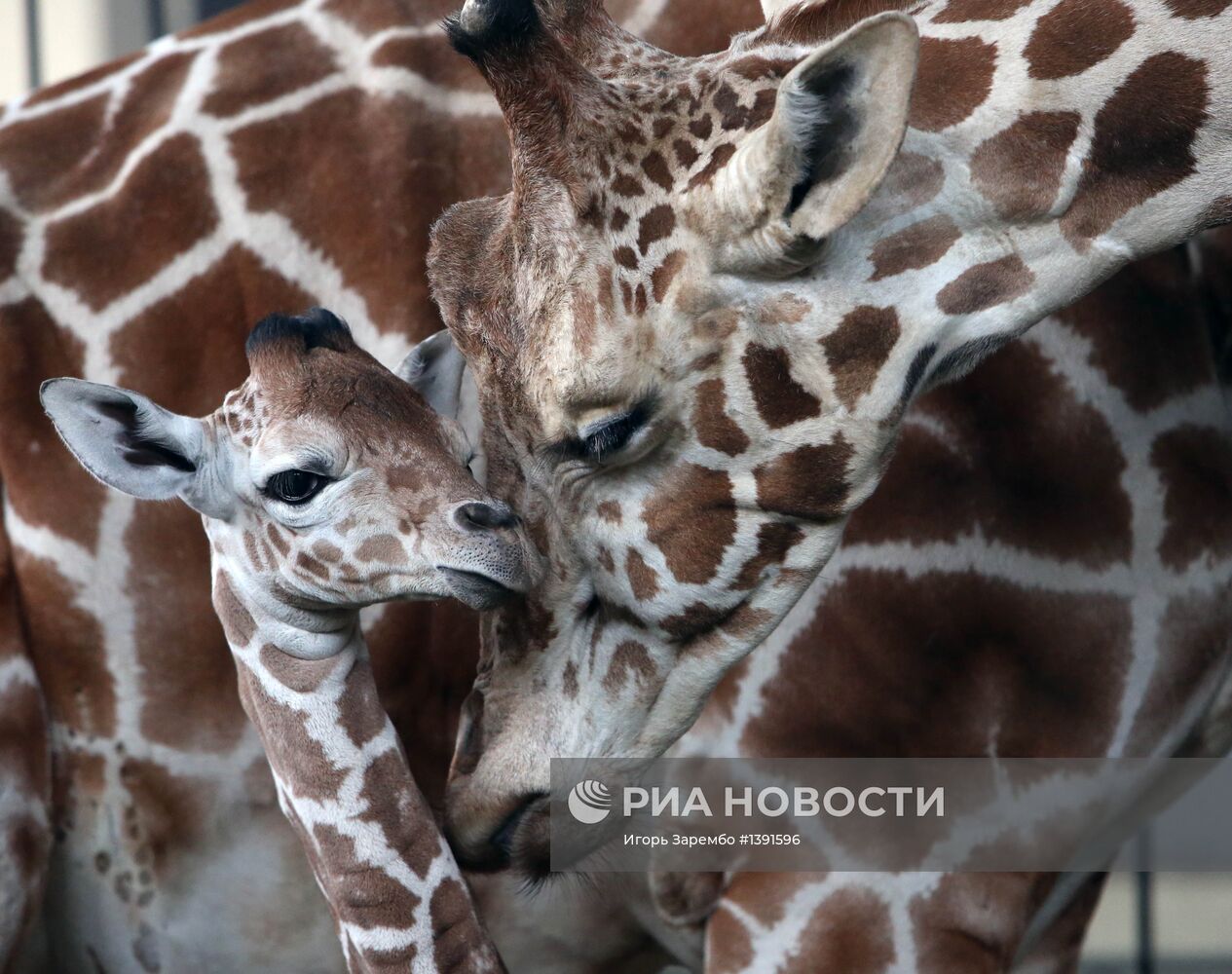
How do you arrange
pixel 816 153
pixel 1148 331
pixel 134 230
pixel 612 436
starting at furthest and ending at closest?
pixel 134 230 → pixel 1148 331 → pixel 612 436 → pixel 816 153

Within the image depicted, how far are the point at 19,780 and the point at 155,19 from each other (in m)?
3.15

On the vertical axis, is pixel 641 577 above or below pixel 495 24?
below

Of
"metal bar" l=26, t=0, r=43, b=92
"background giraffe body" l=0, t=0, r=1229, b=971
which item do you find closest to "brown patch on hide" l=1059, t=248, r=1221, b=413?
"background giraffe body" l=0, t=0, r=1229, b=971

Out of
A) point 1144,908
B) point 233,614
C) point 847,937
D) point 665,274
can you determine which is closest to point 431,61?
point 665,274

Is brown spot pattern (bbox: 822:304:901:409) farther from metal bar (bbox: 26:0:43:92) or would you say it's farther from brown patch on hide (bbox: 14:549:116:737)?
metal bar (bbox: 26:0:43:92)

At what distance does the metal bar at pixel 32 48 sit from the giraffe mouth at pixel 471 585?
145 inches

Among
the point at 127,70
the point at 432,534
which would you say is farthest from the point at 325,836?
the point at 127,70

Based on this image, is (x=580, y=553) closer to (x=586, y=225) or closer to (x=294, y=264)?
(x=586, y=225)

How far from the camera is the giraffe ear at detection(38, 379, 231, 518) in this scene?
1.80 metres

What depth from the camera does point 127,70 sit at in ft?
9.16

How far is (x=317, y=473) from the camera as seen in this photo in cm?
177

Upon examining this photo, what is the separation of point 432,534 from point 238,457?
11.5 inches

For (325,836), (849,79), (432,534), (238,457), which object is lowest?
(325,836)

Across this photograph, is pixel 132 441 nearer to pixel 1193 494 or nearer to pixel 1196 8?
pixel 1196 8
